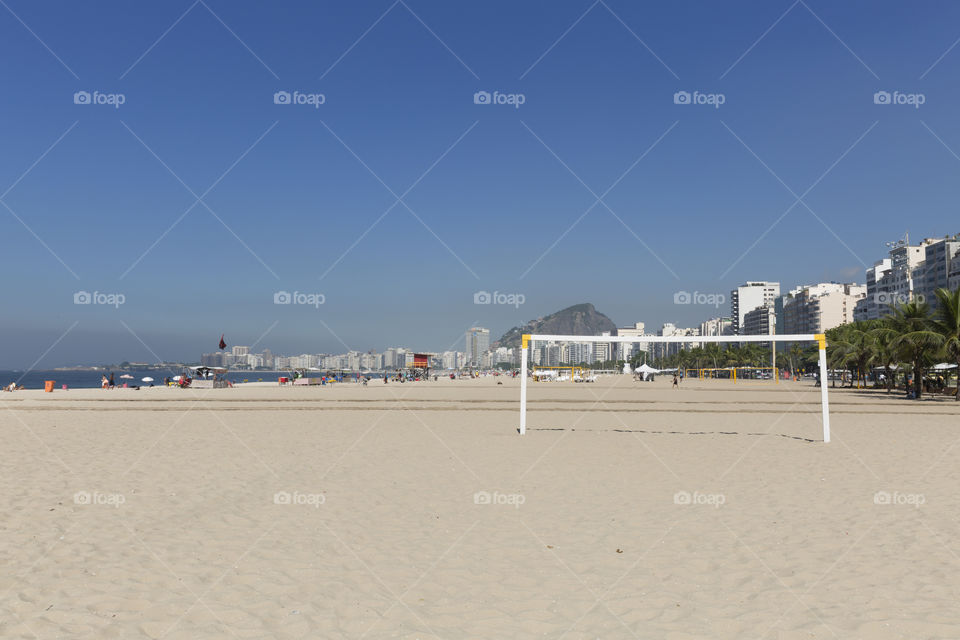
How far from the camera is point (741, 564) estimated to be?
16.8ft

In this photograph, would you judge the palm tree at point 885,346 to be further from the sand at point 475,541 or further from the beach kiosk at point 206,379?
the beach kiosk at point 206,379

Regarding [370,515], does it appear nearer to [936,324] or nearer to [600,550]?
[600,550]

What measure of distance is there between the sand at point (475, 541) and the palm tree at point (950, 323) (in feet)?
66.7

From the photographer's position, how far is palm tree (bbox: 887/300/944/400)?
2861 cm

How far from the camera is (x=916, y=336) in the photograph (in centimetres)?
2870

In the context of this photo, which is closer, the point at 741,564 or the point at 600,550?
the point at 741,564

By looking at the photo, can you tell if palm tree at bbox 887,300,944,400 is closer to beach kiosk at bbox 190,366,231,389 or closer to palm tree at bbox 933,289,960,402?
palm tree at bbox 933,289,960,402

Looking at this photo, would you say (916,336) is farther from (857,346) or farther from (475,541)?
(475,541)

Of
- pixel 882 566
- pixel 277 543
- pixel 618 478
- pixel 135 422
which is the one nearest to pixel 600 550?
pixel 882 566

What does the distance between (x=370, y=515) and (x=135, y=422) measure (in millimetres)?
12831

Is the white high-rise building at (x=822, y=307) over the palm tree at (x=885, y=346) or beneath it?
over

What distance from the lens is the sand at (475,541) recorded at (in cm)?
399

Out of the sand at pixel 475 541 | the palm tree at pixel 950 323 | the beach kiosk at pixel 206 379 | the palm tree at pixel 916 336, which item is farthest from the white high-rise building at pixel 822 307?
the sand at pixel 475 541

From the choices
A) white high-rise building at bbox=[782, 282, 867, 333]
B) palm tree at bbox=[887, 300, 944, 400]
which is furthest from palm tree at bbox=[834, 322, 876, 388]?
white high-rise building at bbox=[782, 282, 867, 333]
